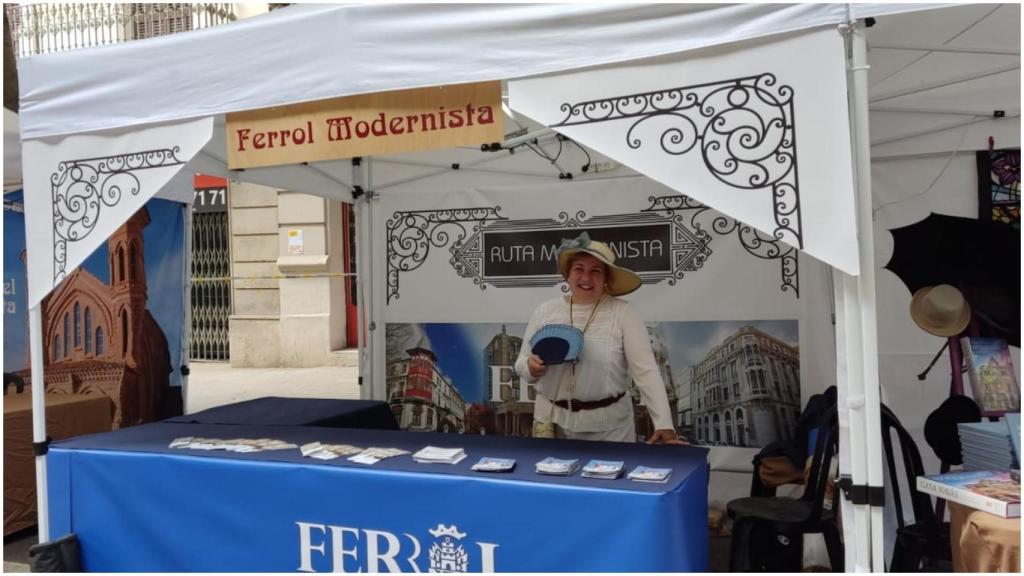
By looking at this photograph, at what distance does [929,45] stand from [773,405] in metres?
1.93

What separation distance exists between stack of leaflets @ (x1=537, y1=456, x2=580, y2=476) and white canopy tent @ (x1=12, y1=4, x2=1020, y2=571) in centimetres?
74

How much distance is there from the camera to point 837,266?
1.79 meters

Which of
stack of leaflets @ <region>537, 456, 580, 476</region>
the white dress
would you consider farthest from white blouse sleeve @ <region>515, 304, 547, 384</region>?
stack of leaflets @ <region>537, 456, 580, 476</region>

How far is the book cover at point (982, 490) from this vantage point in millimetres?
1766

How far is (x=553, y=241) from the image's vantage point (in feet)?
14.1

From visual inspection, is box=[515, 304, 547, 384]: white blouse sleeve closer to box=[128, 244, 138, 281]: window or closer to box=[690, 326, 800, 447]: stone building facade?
box=[690, 326, 800, 447]: stone building facade

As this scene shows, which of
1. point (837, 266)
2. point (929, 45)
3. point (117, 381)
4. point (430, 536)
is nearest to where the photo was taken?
point (837, 266)

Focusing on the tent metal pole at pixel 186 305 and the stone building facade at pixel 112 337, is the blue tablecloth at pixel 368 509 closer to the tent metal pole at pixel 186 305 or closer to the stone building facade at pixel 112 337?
the stone building facade at pixel 112 337

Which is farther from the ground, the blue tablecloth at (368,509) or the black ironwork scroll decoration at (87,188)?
the black ironwork scroll decoration at (87,188)

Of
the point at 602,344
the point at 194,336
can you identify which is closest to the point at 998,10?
the point at 602,344

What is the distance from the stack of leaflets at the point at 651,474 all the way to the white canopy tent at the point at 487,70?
47 centimetres

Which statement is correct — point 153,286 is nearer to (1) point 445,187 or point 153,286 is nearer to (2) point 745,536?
(1) point 445,187

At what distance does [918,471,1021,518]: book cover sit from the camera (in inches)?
69.5

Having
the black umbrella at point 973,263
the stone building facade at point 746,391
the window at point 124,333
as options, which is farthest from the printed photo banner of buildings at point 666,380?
the window at point 124,333
